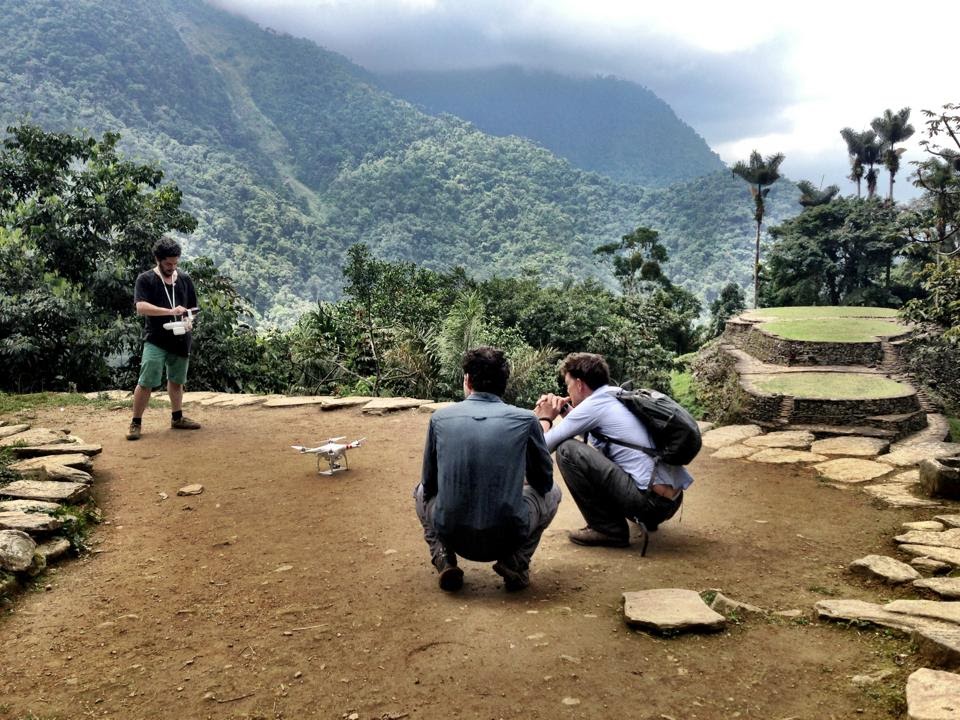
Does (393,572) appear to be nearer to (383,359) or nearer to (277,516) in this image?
(277,516)

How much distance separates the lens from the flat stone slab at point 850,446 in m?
6.50

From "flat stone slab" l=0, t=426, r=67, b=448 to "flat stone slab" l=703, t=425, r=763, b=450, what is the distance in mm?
5734

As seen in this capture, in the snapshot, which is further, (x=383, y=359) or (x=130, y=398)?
(x=383, y=359)

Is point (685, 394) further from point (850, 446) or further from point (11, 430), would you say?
point (11, 430)

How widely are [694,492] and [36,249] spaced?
8.89 m

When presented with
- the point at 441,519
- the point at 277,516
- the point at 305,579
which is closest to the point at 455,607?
the point at 441,519

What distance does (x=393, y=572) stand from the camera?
351 centimetres

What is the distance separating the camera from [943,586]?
3.20m

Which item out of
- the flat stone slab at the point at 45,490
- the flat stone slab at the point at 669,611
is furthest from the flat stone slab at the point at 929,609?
the flat stone slab at the point at 45,490

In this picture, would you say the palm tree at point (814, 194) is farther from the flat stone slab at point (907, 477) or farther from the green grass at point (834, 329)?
the flat stone slab at point (907, 477)

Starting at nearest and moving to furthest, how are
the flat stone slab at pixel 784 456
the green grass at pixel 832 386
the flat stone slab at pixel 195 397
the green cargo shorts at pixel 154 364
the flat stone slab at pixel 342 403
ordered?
the green cargo shorts at pixel 154 364, the flat stone slab at pixel 784 456, the flat stone slab at pixel 342 403, the flat stone slab at pixel 195 397, the green grass at pixel 832 386

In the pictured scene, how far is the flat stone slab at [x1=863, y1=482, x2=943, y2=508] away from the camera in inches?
192

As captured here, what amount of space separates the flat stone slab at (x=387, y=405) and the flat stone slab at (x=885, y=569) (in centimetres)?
498

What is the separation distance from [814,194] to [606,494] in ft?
133
